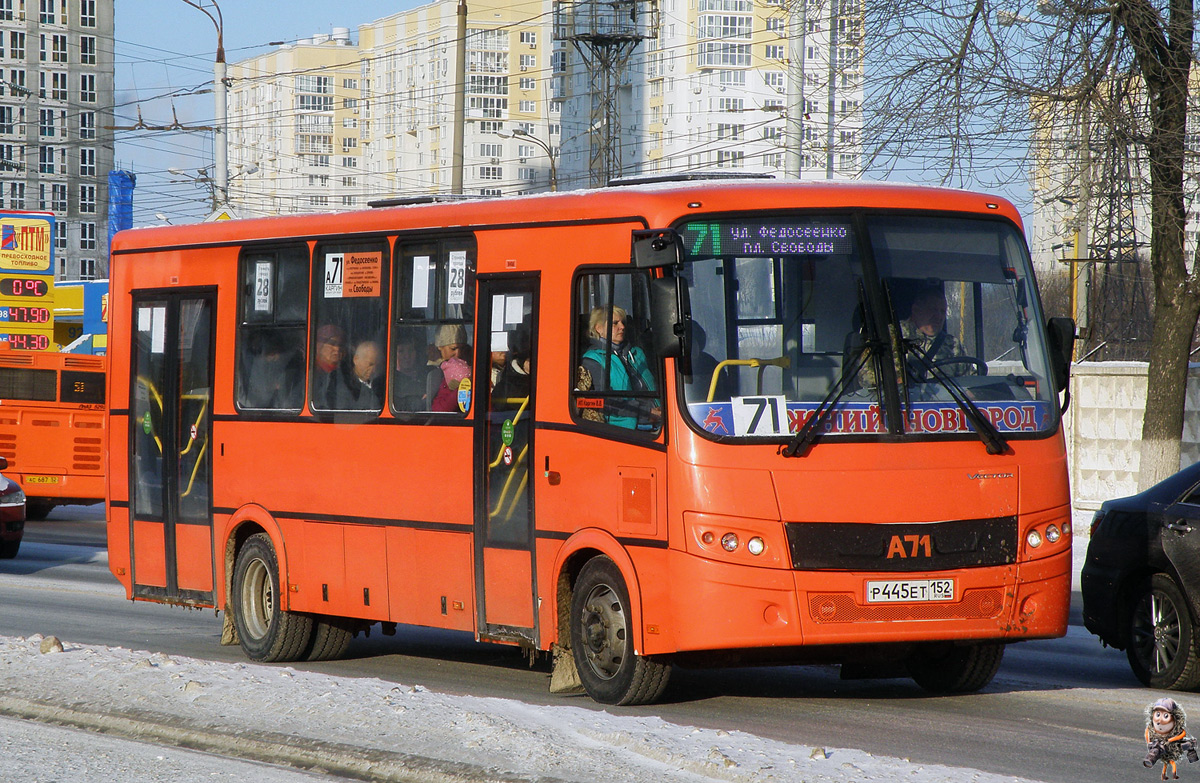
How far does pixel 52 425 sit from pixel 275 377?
57.7ft

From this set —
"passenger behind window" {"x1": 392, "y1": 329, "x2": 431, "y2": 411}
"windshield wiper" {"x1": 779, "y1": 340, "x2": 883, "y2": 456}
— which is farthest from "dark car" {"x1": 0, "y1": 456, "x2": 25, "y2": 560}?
"windshield wiper" {"x1": 779, "y1": 340, "x2": 883, "y2": 456}

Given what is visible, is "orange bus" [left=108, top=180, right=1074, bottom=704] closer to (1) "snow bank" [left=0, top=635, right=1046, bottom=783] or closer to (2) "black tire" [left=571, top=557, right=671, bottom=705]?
(2) "black tire" [left=571, top=557, right=671, bottom=705]

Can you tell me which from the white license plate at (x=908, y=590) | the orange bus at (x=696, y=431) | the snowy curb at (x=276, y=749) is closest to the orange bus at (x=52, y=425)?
the orange bus at (x=696, y=431)

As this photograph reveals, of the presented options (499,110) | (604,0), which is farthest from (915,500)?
(499,110)

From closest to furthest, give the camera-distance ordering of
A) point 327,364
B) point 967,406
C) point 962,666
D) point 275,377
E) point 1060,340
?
point 967,406 < point 1060,340 < point 962,666 < point 327,364 < point 275,377

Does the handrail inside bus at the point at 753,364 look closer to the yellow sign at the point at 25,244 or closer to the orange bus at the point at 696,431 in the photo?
the orange bus at the point at 696,431

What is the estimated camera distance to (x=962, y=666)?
9789 mm

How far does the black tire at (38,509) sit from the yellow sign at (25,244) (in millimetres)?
17096

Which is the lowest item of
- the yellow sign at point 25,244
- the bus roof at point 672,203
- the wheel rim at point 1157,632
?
the wheel rim at point 1157,632

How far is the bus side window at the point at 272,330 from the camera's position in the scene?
11609 mm

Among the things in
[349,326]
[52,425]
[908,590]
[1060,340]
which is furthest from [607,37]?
[908,590]

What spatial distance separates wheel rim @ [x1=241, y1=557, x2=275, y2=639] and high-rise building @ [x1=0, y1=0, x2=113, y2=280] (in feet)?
478

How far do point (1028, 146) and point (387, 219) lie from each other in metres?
9.68

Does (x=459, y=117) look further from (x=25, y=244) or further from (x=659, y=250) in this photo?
(x=659, y=250)
